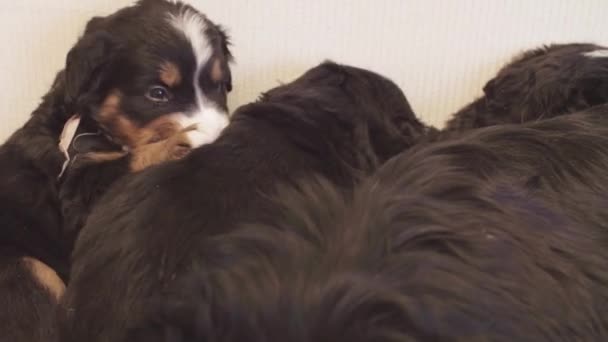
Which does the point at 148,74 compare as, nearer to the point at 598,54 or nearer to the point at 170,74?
the point at 170,74

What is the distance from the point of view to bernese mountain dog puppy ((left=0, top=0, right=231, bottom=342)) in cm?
164

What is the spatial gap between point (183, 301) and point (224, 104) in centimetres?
111

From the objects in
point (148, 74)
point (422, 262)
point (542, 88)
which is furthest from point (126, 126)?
point (422, 262)

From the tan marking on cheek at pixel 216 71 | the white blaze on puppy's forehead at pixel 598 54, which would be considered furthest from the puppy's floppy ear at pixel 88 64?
the white blaze on puppy's forehead at pixel 598 54

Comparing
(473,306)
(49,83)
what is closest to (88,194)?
(49,83)

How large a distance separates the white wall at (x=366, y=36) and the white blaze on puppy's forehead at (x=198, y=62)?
200 mm

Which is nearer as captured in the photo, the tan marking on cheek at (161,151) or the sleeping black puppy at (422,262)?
the sleeping black puppy at (422,262)

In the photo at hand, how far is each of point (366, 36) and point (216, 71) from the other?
0.44m

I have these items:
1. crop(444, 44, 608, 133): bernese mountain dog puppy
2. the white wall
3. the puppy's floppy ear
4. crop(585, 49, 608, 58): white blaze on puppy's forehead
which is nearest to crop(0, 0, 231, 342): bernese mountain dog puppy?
the puppy's floppy ear

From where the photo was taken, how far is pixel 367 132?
1.68 m

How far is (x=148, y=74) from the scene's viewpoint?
173cm

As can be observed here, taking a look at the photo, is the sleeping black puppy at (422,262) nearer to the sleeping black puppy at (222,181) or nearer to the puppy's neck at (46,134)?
the sleeping black puppy at (222,181)

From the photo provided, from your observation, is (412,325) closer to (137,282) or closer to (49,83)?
(137,282)

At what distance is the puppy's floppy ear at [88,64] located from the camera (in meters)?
1.69
